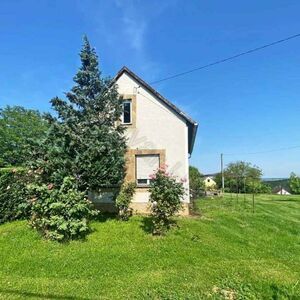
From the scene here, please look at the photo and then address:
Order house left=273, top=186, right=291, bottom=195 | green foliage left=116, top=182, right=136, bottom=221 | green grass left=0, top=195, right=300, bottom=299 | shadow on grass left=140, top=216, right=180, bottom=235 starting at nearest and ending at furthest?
green grass left=0, top=195, right=300, bottom=299 < shadow on grass left=140, top=216, right=180, bottom=235 < green foliage left=116, top=182, right=136, bottom=221 < house left=273, top=186, right=291, bottom=195

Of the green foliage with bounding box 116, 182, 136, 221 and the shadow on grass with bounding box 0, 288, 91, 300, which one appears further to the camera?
the green foliage with bounding box 116, 182, 136, 221

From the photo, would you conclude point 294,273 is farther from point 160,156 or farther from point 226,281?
point 160,156

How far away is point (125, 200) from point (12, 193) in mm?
4867

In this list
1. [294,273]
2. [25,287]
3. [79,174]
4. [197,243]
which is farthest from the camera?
[79,174]

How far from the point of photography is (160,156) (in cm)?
1543

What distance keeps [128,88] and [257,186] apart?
130 ft

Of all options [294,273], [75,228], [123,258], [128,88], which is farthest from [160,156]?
[294,273]

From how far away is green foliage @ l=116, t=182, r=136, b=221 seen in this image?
44.5 feet

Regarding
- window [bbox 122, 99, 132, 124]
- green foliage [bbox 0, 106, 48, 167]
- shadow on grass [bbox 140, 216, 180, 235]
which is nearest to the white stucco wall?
window [bbox 122, 99, 132, 124]

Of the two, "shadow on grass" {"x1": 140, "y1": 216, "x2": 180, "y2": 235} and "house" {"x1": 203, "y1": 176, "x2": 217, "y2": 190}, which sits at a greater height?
"house" {"x1": 203, "y1": 176, "x2": 217, "y2": 190}

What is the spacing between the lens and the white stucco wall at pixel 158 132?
603 inches

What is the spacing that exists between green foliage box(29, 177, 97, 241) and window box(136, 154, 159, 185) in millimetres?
4016

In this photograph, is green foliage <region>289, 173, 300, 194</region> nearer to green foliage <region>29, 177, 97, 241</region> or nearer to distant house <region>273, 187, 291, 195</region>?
distant house <region>273, 187, 291, 195</region>

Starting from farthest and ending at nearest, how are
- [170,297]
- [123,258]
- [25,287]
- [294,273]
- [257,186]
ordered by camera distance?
[257,186], [123,258], [294,273], [25,287], [170,297]
